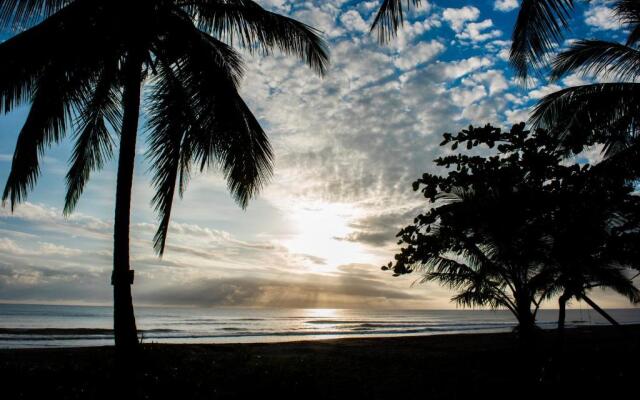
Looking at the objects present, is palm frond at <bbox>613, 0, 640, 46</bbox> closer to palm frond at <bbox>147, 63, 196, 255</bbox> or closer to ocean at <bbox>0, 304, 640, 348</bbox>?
palm frond at <bbox>147, 63, 196, 255</bbox>

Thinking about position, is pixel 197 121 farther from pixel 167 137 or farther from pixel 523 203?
pixel 523 203

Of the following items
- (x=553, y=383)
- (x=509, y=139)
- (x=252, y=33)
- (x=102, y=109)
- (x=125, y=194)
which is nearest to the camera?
(x=509, y=139)

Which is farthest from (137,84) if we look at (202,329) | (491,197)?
(202,329)

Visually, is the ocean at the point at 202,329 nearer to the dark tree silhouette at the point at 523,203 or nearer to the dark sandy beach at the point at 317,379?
the dark sandy beach at the point at 317,379

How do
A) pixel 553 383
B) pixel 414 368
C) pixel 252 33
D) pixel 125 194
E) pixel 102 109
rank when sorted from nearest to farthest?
pixel 553 383 < pixel 125 194 < pixel 252 33 < pixel 102 109 < pixel 414 368

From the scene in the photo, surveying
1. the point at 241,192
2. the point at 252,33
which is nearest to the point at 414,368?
the point at 241,192

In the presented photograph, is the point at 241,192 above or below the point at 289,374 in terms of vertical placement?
above

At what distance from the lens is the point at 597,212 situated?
3135mm

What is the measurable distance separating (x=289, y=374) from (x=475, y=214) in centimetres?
540

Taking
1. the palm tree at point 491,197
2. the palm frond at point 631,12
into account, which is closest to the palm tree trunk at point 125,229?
the palm tree at point 491,197

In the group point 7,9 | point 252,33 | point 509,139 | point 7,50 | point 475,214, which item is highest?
point 252,33

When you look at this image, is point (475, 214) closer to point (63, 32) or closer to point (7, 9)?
point (63, 32)

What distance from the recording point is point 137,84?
6.35 metres

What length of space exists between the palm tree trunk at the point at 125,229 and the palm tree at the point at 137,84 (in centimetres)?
1
